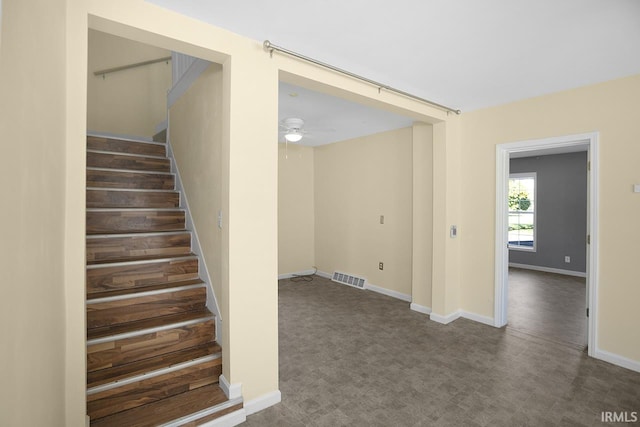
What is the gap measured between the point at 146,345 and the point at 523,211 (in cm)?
790

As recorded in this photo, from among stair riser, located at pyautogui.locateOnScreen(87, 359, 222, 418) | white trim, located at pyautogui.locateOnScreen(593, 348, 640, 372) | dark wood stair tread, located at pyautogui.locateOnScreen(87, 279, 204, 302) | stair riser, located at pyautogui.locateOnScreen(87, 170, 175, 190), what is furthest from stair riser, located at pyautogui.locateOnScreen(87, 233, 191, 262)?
white trim, located at pyautogui.locateOnScreen(593, 348, 640, 372)

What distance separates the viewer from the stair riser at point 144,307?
2287 millimetres

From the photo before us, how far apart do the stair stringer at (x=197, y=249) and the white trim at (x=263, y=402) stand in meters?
0.51

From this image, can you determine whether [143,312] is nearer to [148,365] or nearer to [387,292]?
[148,365]

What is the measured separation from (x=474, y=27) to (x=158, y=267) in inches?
117

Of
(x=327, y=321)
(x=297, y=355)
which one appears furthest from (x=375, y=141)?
(x=297, y=355)

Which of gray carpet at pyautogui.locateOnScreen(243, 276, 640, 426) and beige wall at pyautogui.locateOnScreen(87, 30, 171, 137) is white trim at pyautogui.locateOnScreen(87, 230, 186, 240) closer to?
gray carpet at pyautogui.locateOnScreen(243, 276, 640, 426)

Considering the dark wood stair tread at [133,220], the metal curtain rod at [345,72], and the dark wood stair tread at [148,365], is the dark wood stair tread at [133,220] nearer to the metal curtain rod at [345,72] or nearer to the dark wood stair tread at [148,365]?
the dark wood stair tread at [148,365]

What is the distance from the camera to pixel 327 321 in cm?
395

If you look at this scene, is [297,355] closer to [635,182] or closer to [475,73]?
[475,73]

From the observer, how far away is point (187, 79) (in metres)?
3.27

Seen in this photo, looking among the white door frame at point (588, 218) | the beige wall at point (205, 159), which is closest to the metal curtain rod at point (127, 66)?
the beige wall at point (205, 159)

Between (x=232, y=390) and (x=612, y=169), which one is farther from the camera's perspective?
(x=612, y=169)

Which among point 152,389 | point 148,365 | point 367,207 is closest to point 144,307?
point 148,365
